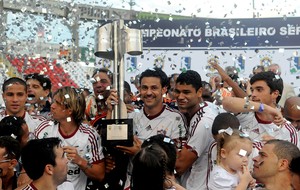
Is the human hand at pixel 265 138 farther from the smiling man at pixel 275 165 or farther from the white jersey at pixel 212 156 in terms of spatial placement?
the smiling man at pixel 275 165

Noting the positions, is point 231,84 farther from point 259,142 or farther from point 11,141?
point 11,141

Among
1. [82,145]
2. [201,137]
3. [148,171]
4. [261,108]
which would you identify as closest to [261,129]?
[261,108]

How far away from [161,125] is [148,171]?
1770 mm

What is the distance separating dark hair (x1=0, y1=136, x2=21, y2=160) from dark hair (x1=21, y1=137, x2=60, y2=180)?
417 millimetres

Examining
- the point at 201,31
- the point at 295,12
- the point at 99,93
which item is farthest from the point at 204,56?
the point at 99,93

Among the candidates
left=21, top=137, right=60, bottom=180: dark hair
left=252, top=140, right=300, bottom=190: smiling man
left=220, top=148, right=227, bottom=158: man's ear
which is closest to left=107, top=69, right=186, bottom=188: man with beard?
left=220, top=148, right=227, bottom=158: man's ear

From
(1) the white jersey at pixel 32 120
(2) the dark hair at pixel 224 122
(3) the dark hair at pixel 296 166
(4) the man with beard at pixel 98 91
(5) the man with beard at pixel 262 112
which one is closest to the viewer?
(3) the dark hair at pixel 296 166

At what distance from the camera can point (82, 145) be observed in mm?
5305

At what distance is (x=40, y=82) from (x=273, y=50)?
19.9 ft

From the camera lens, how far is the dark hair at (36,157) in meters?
4.30

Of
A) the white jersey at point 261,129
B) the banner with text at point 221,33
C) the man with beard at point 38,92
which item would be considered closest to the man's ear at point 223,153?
the white jersey at point 261,129

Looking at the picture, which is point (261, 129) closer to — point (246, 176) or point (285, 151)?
point (246, 176)

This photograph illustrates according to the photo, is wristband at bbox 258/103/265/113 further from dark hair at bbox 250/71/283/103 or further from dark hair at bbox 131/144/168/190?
dark hair at bbox 131/144/168/190

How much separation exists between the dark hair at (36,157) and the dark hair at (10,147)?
42 cm
